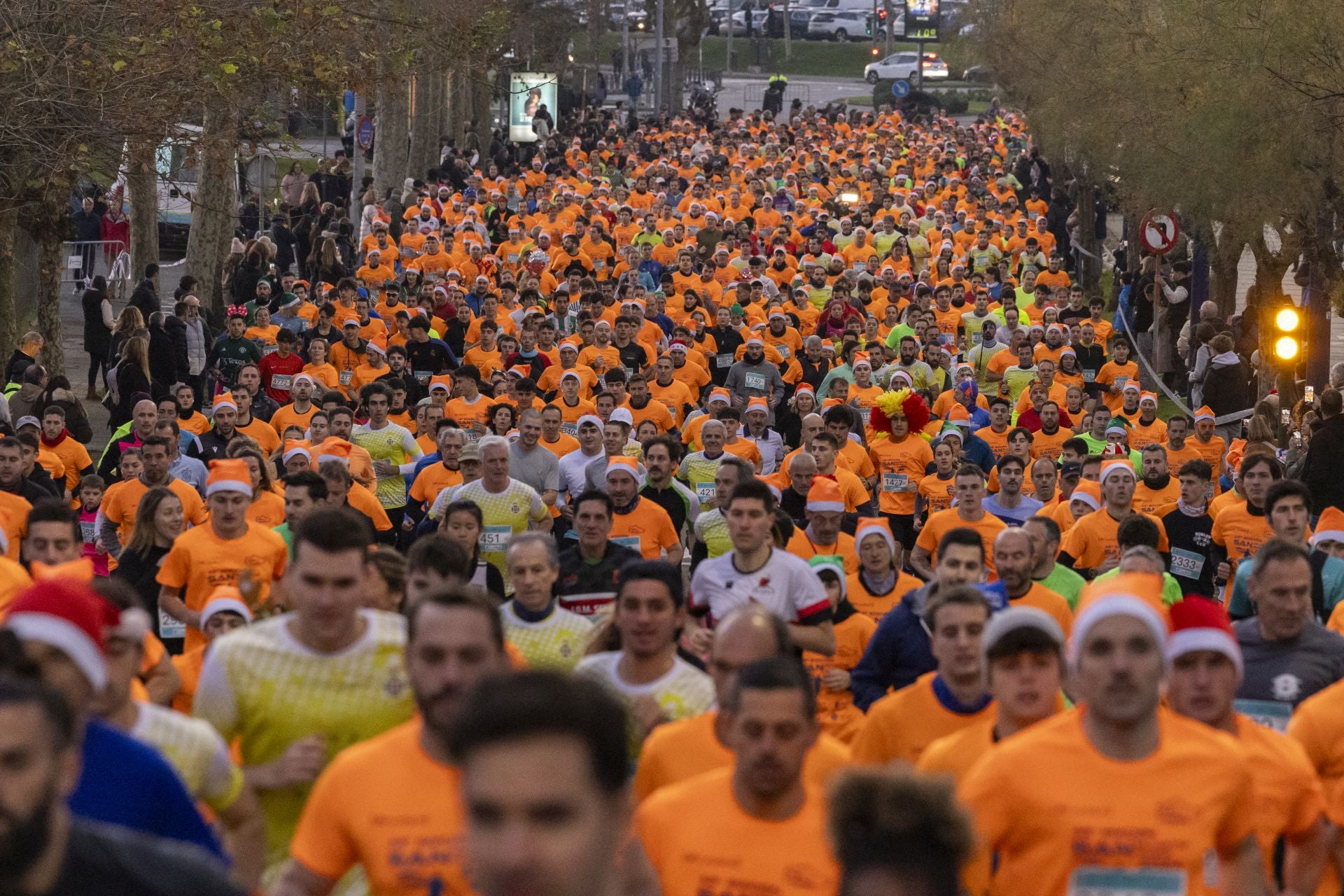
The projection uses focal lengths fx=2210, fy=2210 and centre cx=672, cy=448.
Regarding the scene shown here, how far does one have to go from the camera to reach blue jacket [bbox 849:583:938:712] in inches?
315

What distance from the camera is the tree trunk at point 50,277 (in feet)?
69.6

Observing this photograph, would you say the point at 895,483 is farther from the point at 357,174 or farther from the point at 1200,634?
the point at 357,174

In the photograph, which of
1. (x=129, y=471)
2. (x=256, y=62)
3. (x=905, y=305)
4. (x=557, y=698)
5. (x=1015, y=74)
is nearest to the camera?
(x=557, y=698)

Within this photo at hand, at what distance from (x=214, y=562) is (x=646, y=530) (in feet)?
9.20

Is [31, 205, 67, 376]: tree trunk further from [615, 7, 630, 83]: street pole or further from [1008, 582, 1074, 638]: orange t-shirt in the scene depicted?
[615, 7, 630, 83]: street pole

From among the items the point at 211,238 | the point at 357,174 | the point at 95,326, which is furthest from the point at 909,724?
A: the point at 357,174

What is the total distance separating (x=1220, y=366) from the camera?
20.7 m

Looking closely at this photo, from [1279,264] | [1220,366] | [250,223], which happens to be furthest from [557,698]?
[250,223]

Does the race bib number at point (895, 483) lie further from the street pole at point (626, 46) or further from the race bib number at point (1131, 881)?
the street pole at point (626, 46)

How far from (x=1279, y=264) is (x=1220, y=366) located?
3562 millimetres

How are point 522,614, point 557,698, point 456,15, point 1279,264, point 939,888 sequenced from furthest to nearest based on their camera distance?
point 456,15
point 1279,264
point 522,614
point 939,888
point 557,698

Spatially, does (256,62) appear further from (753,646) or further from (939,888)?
(939,888)

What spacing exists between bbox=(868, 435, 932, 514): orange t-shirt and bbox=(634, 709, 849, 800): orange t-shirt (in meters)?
9.84

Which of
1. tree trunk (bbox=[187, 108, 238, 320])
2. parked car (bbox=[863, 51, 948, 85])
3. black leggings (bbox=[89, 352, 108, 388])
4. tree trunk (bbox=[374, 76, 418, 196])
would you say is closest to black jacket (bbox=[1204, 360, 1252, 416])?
black leggings (bbox=[89, 352, 108, 388])
